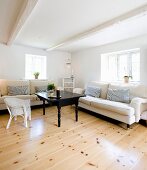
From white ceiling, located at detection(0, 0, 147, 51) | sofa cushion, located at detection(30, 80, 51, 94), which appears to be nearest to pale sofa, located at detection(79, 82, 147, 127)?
white ceiling, located at detection(0, 0, 147, 51)

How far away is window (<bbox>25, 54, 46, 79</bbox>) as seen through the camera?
195 inches

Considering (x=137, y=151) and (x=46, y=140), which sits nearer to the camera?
(x=137, y=151)

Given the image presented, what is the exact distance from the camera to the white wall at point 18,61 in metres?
4.36

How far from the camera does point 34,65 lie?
516 centimetres

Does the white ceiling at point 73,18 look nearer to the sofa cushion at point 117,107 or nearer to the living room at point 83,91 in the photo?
the living room at point 83,91

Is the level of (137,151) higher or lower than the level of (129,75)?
lower

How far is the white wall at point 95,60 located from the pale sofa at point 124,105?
53 cm

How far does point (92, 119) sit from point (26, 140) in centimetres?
168

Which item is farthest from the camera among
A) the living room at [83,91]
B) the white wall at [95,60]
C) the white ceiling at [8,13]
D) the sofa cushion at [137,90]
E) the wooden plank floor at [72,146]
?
the white wall at [95,60]

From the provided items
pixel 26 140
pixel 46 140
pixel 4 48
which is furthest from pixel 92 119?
pixel 4 48

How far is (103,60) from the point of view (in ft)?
15.1

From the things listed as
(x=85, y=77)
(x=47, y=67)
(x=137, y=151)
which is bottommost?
(x=137, y=151)

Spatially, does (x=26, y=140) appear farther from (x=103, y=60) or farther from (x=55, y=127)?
(x=103, y=60)

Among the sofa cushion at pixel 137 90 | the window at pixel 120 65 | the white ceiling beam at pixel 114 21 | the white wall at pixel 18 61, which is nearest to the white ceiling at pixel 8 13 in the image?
the white wall at pixel 18 61
